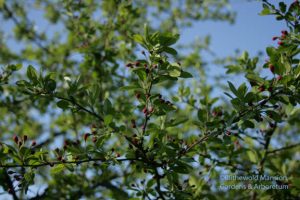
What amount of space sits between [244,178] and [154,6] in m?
5.93

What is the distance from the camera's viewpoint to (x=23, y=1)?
8227 millimetres

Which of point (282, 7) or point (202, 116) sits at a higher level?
point (282, 7)

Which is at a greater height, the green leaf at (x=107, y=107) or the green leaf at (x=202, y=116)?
the green leaf at (x=202, y=116)

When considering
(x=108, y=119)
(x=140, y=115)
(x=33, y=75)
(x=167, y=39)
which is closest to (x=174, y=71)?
(x=167, y=39)

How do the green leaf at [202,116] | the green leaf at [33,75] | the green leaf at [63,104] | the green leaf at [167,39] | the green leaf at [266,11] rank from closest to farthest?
the green leaf at [167,39]
the green leaf at [33,75]
the green leaf at [63,104]
the green leaf at [202,116]
the green leaf at [266,11]

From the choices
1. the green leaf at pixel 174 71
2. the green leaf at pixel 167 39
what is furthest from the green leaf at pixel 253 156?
the green leaf at pixel 167 39

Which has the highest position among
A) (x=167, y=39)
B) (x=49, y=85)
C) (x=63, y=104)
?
(x=167, y=39)

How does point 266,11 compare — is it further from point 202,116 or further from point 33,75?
point 33,75

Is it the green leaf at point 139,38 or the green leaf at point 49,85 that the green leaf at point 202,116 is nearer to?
the green leaf at point 139,38

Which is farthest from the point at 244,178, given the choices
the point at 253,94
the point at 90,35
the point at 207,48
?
the point at 207,48

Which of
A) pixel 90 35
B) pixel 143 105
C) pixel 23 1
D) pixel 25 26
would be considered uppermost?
pixel 23 1

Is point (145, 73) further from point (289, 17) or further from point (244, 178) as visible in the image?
point (244, 178)

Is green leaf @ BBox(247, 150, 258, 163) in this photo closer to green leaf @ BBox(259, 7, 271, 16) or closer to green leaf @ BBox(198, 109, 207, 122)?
green leaf @ BBox(198, 109, 207, 122)

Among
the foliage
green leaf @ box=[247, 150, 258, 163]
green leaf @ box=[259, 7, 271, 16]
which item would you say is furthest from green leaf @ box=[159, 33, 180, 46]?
green leaf @ box=[247, 150, 258, 163]
